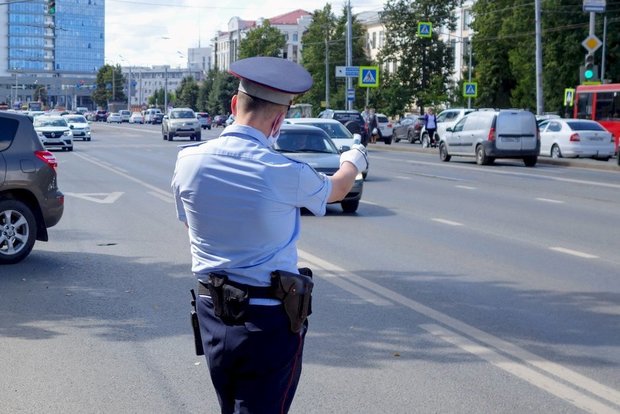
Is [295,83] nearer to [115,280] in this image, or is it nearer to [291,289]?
[291,289]

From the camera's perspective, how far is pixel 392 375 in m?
Answer: 6.67

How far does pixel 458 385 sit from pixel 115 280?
499 centimetres

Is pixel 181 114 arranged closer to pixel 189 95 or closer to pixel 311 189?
pixel 311 189

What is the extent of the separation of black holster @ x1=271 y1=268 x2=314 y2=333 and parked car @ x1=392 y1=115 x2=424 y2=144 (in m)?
50.9

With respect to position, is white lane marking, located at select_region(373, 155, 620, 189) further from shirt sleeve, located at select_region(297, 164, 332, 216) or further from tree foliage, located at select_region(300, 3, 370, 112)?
tree foliage, located at select_region(300, 3, 370, 112)

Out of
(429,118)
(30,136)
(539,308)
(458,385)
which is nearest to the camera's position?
(458,385)

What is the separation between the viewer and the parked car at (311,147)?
18.0m

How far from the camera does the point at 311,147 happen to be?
18.7 m

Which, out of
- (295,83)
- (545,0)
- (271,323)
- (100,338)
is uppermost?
(545,0)

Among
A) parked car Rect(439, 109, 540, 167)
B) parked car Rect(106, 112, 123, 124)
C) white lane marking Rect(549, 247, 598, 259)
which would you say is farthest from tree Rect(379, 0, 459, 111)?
white lane marking Rect(549, 247, 598, 259)

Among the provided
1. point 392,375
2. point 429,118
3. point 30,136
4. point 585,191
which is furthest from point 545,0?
point 392,375

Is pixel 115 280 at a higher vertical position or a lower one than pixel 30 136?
→ lower

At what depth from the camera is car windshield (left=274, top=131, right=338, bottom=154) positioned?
18.6m

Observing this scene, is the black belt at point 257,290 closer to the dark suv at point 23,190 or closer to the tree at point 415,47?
the dark suv at point 23,190
